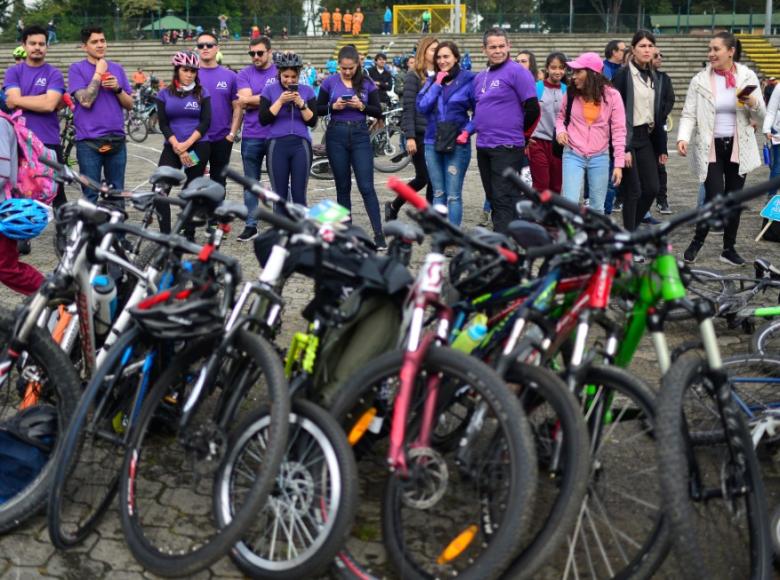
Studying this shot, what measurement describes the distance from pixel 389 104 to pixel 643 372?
55.8ft

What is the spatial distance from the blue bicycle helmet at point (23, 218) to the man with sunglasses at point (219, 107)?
456 centimetres

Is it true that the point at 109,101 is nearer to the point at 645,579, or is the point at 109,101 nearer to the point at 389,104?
the point at 645,579

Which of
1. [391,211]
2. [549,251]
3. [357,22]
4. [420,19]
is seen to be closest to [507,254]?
[549,251]

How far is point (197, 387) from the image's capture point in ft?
11.6

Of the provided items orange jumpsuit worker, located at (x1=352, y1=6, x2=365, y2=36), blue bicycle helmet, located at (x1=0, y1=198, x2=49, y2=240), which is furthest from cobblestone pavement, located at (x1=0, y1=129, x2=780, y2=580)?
orange jumpsuit worker, located at (x1=352, y1=6, x2=365, y2=36)

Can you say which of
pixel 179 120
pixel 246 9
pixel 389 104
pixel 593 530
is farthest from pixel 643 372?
pixel 246 9

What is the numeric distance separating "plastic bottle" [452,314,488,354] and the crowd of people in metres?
4.52

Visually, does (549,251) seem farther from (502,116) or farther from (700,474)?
(502,116)

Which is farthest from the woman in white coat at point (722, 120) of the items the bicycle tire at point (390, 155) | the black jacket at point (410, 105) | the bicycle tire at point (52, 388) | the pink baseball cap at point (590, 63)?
the bicycle tire at point (390, 155)

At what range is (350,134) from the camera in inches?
349

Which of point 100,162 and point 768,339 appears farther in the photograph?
point 100,162

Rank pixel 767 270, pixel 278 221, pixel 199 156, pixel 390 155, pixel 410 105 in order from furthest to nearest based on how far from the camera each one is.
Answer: pixel 390 155 < pixel 410 105 < pixel 199 156 < pixel 767 270 < pixel 278 221

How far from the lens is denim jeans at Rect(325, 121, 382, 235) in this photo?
888 centimetres

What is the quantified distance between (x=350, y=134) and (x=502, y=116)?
146cm
